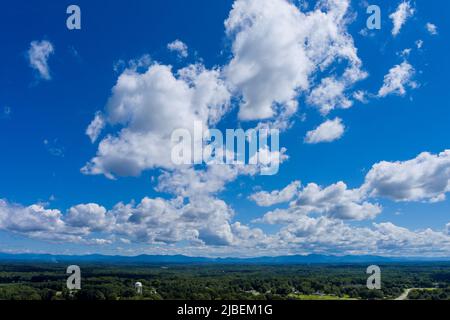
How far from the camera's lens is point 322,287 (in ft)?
217
